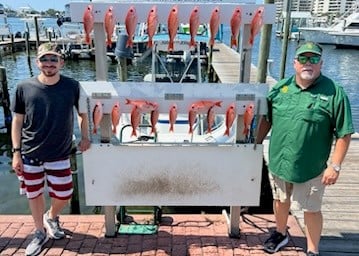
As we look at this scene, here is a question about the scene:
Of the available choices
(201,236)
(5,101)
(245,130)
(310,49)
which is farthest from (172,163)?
(5,101)

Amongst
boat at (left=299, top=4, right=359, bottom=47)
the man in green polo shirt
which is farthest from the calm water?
the man in green polo shirt

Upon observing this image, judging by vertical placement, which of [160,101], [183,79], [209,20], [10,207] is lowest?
[10,207]

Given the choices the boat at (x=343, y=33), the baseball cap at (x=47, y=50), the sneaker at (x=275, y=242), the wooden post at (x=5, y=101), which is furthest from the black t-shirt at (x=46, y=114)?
the boat at (x=343, y=33)

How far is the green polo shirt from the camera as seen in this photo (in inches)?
111

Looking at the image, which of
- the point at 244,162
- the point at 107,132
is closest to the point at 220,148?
the point at 244,162

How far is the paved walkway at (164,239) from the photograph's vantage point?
11.2 ft

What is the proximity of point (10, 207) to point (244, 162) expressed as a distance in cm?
495

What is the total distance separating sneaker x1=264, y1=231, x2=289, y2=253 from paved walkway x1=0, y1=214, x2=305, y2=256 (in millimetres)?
53

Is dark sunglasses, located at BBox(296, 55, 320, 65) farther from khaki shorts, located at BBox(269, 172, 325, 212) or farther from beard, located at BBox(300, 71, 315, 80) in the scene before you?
khaki shorts, located at BBox(269, 172, 325, 212)

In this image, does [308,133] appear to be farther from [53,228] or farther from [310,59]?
[53,228]

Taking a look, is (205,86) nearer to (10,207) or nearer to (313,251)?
(313,251)

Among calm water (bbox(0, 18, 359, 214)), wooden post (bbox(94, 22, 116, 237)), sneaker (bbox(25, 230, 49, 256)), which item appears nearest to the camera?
wooden post (bbox(94, 22, 116, 237))

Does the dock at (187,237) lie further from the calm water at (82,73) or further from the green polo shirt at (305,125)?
the calm water at (82,73)

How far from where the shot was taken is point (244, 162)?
11.2 feet
